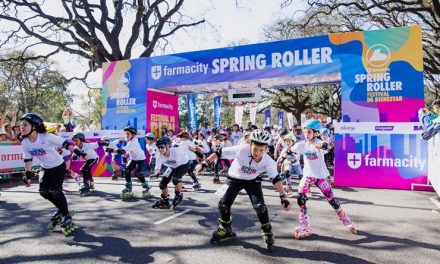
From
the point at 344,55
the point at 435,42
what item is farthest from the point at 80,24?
the point at 435,42

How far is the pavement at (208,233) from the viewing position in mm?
4773

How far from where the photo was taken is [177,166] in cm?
795

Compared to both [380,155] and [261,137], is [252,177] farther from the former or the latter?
[380,155]

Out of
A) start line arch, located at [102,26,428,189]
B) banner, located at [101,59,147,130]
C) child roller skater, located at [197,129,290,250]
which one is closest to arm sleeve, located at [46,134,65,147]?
child roller skater, located at [197,129,290,250]

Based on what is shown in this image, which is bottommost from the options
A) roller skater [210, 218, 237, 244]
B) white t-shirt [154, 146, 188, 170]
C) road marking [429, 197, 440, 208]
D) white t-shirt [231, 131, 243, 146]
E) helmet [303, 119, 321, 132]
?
road marking [429, 197, 440, 208]

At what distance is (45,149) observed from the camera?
602cm

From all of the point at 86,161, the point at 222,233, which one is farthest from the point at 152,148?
the point at 222,233

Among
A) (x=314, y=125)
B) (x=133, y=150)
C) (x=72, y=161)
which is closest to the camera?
(x=314, y=125)

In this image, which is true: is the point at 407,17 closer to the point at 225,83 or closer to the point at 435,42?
the point at 435,42

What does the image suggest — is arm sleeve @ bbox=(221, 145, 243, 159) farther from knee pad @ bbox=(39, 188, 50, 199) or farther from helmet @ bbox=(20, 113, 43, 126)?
helmet @ bbox=(20, 113, 43, 126)

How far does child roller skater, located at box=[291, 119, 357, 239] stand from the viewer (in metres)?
5.70

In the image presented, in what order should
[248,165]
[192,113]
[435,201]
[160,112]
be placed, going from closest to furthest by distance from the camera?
[248,165]
[435,201]
[160,112]
[192,113]

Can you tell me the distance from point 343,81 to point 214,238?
7.73 meters

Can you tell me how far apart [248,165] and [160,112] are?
11.7 meters
